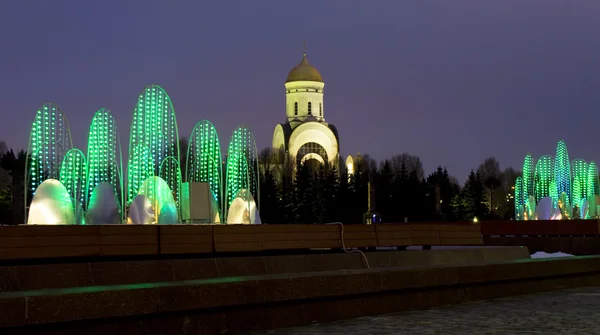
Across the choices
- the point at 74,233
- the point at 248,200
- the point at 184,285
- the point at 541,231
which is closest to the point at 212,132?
the point at 248,200

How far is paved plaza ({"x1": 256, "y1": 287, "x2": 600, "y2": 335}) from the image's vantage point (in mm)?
9836

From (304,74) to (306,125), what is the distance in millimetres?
5944

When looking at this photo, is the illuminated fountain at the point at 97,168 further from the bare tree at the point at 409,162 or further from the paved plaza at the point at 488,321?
the bare tree at the point at 409,162

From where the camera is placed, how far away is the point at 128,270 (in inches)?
423

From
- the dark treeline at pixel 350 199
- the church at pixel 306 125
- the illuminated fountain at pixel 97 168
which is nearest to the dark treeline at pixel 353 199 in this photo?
the dark treeline at pixel 350 199

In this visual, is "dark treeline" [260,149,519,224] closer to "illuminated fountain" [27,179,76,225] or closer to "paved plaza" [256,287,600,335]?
"illuminated fountain" [27,179,76,225]

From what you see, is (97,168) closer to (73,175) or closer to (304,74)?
(73,175)

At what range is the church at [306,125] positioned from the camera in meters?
114

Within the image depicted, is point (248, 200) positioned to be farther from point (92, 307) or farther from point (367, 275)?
point (92, 307)

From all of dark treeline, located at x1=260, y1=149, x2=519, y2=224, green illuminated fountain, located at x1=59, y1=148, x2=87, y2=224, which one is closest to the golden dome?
dark treeline, located at x1=260, y1=149, x2=519, y2=224

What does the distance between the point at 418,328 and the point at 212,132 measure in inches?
797

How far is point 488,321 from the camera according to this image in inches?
421

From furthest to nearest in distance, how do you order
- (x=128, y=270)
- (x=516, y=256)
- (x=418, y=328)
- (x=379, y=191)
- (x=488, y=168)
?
(x=488, y=168), (x=379, y=191), (x=516, y=256), (x=128, y=270), (x=418, y=328)

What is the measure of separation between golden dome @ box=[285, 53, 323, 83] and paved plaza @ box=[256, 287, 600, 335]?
102032 millimetres
